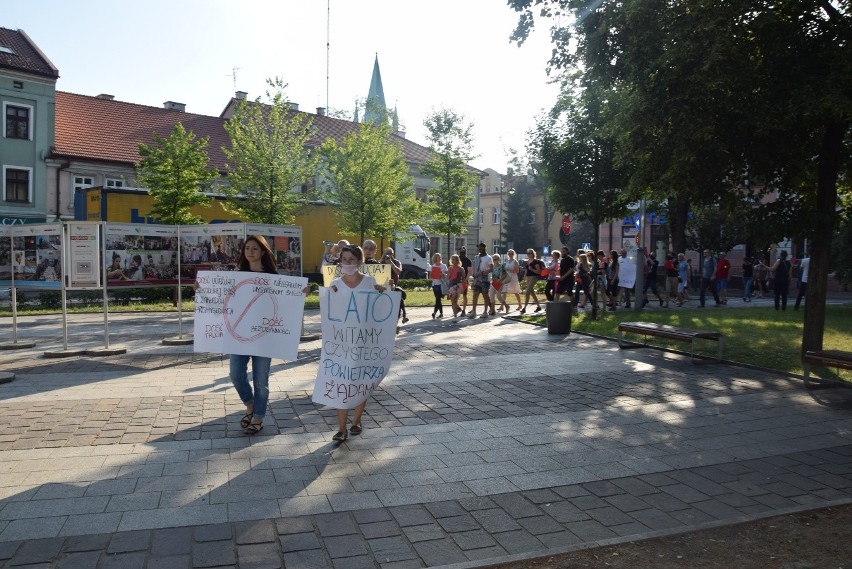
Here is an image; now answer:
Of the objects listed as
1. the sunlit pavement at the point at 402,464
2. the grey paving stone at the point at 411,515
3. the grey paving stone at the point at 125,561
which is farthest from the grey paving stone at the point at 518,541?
the grey paving stone at the point at 125,561

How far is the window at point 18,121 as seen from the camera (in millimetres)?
37438

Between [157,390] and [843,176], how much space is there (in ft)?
37.5

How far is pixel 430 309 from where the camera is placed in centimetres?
2177

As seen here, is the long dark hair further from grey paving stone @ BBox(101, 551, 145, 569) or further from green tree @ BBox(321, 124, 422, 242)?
green tree @ BBox(321, 124, 422, 242)

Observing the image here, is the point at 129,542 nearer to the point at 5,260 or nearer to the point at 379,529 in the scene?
the point at 379,529

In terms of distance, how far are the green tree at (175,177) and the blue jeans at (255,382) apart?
64.7 ft

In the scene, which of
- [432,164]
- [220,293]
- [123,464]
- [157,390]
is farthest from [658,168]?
[432,164]

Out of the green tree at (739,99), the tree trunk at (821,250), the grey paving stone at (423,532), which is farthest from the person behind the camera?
the tree trunk at (821,250)

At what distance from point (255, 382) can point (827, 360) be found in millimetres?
6945

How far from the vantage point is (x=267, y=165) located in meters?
28.4

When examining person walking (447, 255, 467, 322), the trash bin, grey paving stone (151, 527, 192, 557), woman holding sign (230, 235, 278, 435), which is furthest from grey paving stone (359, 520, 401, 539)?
person walking (447, 255, 467, 322)

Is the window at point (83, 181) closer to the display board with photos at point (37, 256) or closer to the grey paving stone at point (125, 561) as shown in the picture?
the display board with photos at point (37, 256)

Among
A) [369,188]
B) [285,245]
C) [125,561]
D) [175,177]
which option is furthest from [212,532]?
[369,188]

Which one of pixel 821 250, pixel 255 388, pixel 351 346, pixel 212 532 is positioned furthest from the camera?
pixel 821 250
